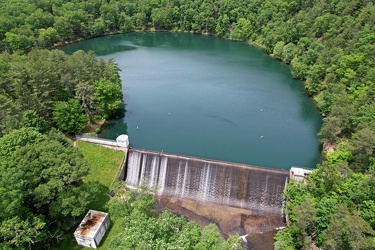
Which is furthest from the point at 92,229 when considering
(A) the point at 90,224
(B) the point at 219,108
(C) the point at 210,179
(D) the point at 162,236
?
(B) the point at 219,108

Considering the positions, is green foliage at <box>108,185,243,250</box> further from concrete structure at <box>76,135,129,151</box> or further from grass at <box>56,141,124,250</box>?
concrete structure at <box>76,135,129,151</box>

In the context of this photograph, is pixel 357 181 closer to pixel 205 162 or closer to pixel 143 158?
pixel 205 162

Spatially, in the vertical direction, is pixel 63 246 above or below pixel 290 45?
below

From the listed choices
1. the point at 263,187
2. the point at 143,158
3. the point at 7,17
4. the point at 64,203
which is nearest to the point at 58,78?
the point at 143,158

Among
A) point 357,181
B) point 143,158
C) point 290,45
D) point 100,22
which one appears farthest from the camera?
point 100,22

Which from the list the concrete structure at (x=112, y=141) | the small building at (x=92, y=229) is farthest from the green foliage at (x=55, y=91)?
the small building at (x=92, y=229)

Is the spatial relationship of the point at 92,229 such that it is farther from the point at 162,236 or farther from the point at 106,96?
the point at 106,96
